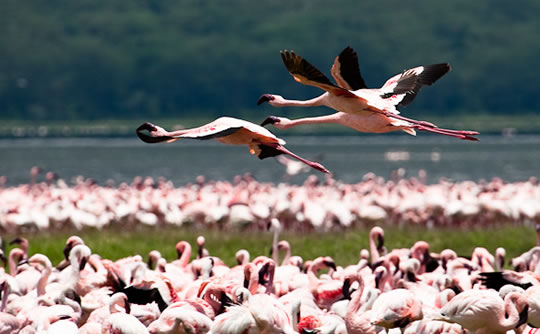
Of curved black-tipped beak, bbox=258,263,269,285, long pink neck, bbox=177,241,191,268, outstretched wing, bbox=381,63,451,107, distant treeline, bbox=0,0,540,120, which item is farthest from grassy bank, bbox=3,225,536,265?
distant treeline, bbox=0,0,540,120

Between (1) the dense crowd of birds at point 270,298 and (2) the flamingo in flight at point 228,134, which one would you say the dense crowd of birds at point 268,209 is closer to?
(1) the dense crowd of birds at point 270,298

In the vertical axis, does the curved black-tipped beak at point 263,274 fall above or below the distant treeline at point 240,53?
below

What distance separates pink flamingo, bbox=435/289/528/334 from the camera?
722 cm

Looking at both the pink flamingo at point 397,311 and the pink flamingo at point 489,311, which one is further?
the pink flamingo at point 397,311

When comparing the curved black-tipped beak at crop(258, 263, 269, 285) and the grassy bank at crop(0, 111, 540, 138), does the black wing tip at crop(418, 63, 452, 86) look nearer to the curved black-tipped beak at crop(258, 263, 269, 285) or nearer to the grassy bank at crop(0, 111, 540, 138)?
the curved black-tipped beak at crop(258, 263, 269, 285)

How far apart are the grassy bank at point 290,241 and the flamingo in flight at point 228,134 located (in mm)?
6736

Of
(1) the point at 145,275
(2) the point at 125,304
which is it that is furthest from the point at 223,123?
(1) the point at 145,275

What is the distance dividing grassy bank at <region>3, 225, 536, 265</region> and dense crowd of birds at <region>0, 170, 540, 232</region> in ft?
1.42

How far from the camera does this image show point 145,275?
9523mm

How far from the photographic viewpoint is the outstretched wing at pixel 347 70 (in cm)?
685

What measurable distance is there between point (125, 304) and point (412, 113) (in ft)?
458

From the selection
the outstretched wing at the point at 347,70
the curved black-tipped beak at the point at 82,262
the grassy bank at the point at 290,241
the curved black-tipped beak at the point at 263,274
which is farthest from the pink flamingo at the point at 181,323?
the grassy bank at the point at 290,241

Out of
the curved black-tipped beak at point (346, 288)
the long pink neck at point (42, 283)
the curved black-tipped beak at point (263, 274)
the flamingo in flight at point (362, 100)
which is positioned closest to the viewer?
the flamingo in flight at point (362, 100)

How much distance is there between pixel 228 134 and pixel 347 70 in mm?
1220
